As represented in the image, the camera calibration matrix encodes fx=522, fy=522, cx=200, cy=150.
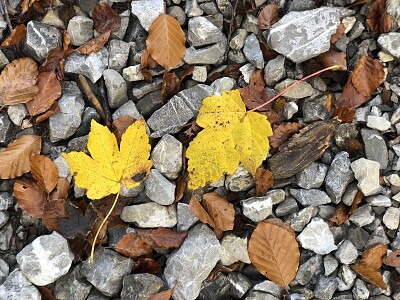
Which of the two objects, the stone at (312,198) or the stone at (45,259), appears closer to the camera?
the stone at (45,259)

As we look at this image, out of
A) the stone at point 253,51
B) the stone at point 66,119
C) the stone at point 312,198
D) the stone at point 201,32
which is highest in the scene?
the stone at point 201,32

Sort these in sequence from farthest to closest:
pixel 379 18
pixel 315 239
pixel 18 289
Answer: pixel 379 18
pixel 315 239
pixel 18 289

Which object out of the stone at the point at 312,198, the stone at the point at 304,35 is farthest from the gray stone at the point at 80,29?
the stone at the point at 312,198

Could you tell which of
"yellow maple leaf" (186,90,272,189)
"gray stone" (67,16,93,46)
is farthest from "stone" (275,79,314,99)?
"gray stone" (67,16,93,46)

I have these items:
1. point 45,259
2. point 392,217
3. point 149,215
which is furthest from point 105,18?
point 392,217

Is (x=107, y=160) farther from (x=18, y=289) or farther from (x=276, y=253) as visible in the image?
(x=276, y=253)

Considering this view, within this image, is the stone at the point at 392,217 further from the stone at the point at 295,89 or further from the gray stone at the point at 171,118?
the gray stone at the point at 171,118

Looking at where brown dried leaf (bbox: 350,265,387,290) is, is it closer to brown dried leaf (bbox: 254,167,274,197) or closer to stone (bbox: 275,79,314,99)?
brown dried leaf (bbox: 254,167,274,197)
